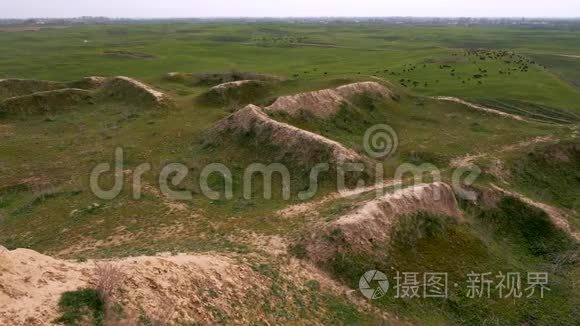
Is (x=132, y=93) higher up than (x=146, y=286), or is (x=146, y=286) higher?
(x=132, y=93)

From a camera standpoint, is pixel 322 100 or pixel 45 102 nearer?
pixel 322 100

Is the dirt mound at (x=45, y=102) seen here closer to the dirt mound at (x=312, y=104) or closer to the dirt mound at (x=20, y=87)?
the dirt mound at (x=20, y=87)

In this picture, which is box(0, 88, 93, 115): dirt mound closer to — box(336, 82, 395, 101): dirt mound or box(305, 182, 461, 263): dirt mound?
box(336, 82, 395, 101): dirt mound

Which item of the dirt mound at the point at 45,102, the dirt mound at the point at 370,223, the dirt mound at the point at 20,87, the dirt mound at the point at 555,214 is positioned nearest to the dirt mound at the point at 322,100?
the dirt mound at the point at 555,214

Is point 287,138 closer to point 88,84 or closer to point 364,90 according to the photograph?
point 364,90

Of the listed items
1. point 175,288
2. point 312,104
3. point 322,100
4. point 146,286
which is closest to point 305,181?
point 312,104

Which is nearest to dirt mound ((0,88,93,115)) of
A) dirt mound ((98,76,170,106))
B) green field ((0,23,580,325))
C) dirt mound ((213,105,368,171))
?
green field ((0,23,580,325))

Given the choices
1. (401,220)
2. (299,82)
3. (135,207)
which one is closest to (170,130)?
(135,207)
